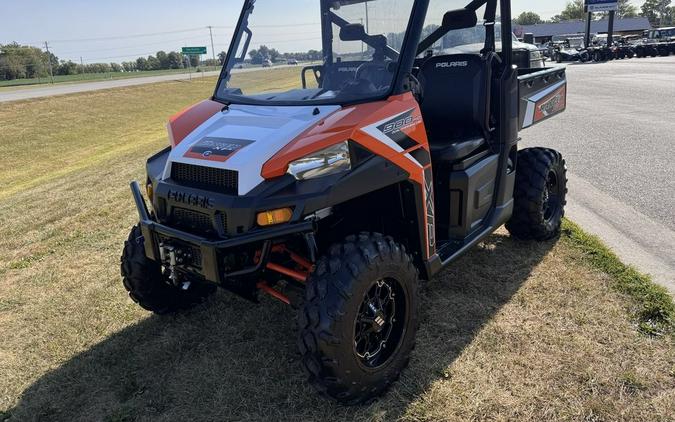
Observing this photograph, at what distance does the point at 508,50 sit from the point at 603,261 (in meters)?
1.88

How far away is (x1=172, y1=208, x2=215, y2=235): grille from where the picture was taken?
282 centimetres

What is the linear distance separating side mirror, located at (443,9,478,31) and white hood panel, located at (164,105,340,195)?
0.91 metres

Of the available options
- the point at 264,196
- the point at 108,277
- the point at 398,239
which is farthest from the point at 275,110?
the point at 108,277

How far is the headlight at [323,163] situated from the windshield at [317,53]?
48 centimetres

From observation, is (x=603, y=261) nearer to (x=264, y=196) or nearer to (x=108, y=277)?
(x=264, y=196)

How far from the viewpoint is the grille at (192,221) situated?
2822 millimetres

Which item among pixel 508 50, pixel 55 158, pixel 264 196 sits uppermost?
pixel 508 50

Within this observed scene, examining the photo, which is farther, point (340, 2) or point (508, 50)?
point (508, 50)

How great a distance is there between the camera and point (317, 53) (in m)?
3.97

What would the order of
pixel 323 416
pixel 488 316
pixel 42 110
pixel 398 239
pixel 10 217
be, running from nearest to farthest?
pixel 323 416 < pixel 398 239 < pixel 488 316 < pixel 10 217 < pixel 42 110

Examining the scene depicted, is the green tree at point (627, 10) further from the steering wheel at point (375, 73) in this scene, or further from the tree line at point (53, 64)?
the steering wheel at point (375, 73)

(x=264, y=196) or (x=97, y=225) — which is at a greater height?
(x=264, y=196)

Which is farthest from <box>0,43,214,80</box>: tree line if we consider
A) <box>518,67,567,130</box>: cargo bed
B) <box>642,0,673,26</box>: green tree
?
<box>642,0,673,26</box>: green tree

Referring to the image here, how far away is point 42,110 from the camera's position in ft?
70.9
